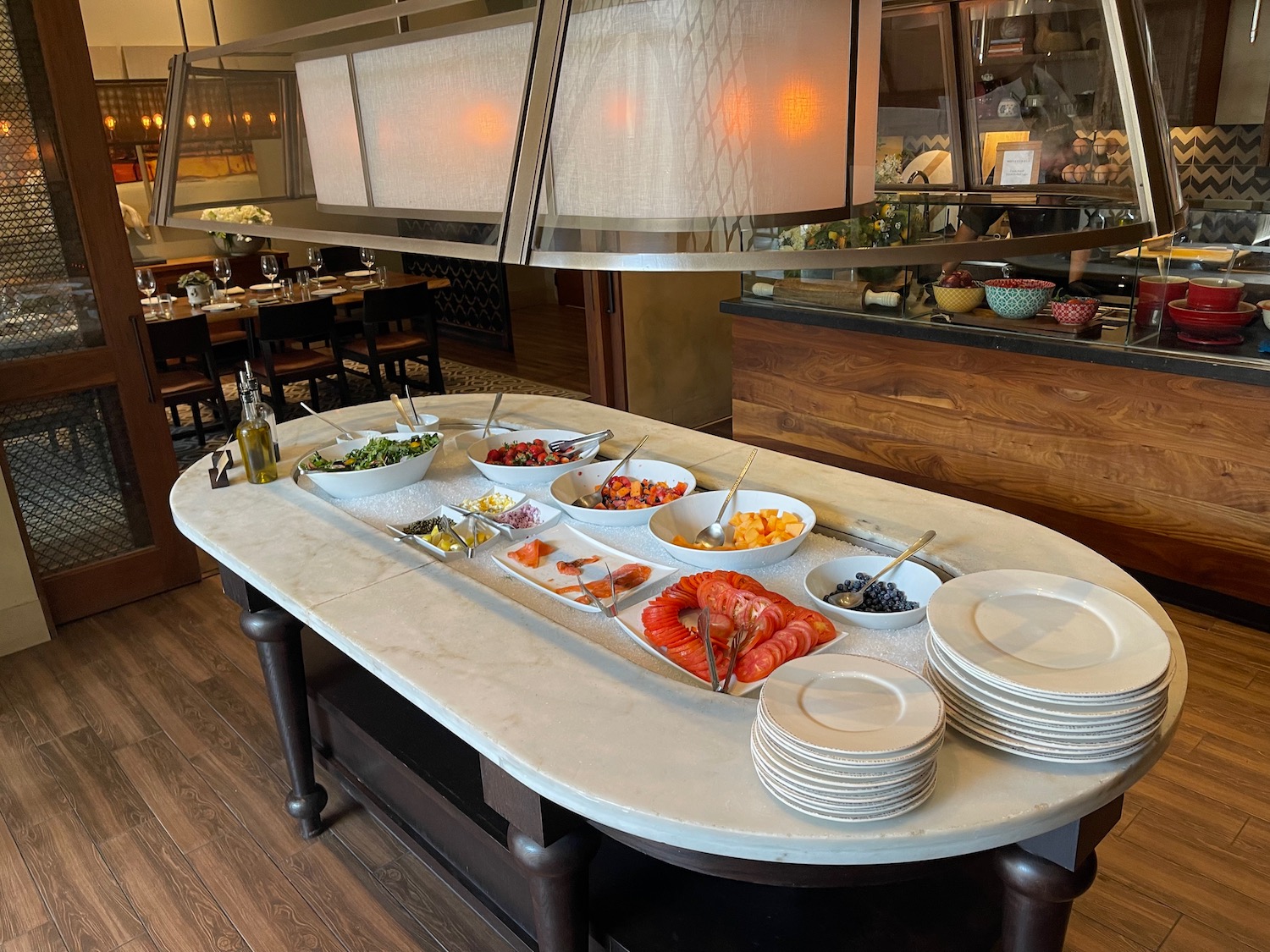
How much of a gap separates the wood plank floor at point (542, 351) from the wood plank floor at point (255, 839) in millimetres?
3773

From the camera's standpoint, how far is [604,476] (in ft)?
7.03

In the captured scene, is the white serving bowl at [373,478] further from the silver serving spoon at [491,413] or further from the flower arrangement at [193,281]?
the flower arrangement at [193,281]

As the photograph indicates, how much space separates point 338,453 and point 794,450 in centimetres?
227

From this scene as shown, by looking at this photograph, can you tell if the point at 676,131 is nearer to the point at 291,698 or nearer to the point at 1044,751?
the point at 1044,751

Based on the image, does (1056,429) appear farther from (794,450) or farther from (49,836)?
(49,836)

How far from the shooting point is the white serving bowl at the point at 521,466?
214 cm

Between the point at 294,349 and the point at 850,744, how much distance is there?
5.28m

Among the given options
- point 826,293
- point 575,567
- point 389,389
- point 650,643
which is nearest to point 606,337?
point 826,293

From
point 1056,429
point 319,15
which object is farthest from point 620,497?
point 319,15

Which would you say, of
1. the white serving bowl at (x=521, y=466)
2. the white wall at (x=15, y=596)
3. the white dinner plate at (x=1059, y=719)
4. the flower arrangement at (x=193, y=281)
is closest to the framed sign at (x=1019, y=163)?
the white dinner plate at (x=1059, y=719)

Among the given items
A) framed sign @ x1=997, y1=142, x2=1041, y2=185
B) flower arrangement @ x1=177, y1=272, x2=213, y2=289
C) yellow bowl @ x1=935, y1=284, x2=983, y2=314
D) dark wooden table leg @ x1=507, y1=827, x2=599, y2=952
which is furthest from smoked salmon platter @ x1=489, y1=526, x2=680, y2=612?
flower arrangement @ x1=177, y1=272, x2=213, y2=289

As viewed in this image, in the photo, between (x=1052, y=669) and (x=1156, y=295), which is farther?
(x=1156, y=295)

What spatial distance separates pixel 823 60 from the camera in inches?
41.8

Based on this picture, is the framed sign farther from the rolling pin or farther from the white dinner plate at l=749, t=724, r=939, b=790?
the rolling pin
